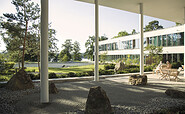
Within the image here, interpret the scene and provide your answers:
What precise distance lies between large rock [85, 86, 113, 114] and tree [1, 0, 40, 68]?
8.27m

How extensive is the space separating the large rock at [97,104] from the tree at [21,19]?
8268 millimetres

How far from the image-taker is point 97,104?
3.29m

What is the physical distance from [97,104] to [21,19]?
943cm

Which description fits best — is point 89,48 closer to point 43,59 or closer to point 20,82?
point 20,82

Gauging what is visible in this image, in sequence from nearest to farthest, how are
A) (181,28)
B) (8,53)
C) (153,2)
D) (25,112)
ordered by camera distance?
(25,112)
(153,2)
(8,53)
(181,28)

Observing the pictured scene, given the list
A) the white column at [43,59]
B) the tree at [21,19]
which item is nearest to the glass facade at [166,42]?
the tree at [21,19]

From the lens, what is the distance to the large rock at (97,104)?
128 inches

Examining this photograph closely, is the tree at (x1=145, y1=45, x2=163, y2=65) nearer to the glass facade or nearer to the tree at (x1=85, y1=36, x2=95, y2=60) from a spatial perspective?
the glass facade

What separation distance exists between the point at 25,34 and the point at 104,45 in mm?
27120

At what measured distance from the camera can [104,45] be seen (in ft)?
117

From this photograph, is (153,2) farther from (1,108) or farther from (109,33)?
(109,33)

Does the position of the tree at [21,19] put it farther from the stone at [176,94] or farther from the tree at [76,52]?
the tree at [76,52]

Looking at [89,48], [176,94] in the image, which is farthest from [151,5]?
[89,48]

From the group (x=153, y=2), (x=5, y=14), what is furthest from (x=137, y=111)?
(x=5, y=14)
